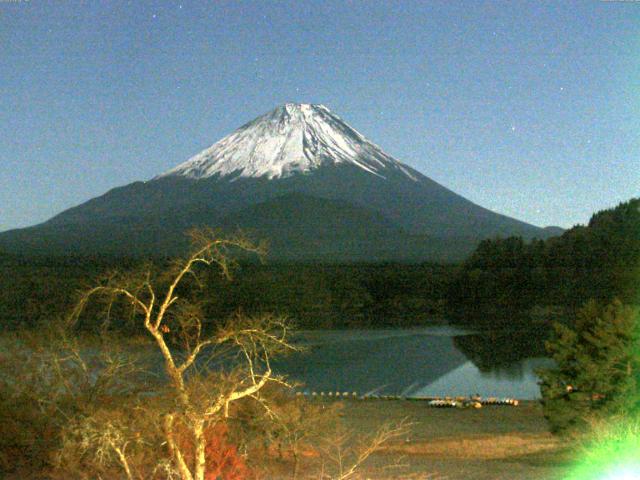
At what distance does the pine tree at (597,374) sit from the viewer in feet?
30.6

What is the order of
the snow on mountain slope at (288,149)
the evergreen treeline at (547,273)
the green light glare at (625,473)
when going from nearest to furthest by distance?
the green light glare at (625,473), the evergreen treeline at (547,273), the snow on mountain slope at (288,149)

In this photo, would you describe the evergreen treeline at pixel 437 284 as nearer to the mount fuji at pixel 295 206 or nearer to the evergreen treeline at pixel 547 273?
the evergreen treeline at pixel 547 273

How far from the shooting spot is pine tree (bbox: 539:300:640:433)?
9336 mm

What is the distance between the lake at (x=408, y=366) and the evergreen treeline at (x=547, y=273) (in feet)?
25.3

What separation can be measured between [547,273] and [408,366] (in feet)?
65.5

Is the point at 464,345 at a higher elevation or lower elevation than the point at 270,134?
lower

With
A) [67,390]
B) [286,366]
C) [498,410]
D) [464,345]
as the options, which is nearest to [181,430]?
[67,390]

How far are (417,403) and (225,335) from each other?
12.5 metres

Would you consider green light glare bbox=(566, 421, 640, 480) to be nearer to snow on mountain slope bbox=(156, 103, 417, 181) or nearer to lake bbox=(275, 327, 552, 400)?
lake bbox=(275, 327, 552, 400)

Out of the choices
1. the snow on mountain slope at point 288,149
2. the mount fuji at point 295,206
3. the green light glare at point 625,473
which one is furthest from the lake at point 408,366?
the snow on mountain slope at point 288,149

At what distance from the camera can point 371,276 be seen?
152 ft

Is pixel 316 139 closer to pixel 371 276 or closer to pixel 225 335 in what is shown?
pixel 371 276

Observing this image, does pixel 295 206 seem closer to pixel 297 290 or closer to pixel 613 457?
pixel 297 290

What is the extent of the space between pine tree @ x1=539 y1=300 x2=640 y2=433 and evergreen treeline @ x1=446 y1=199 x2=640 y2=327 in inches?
1071
